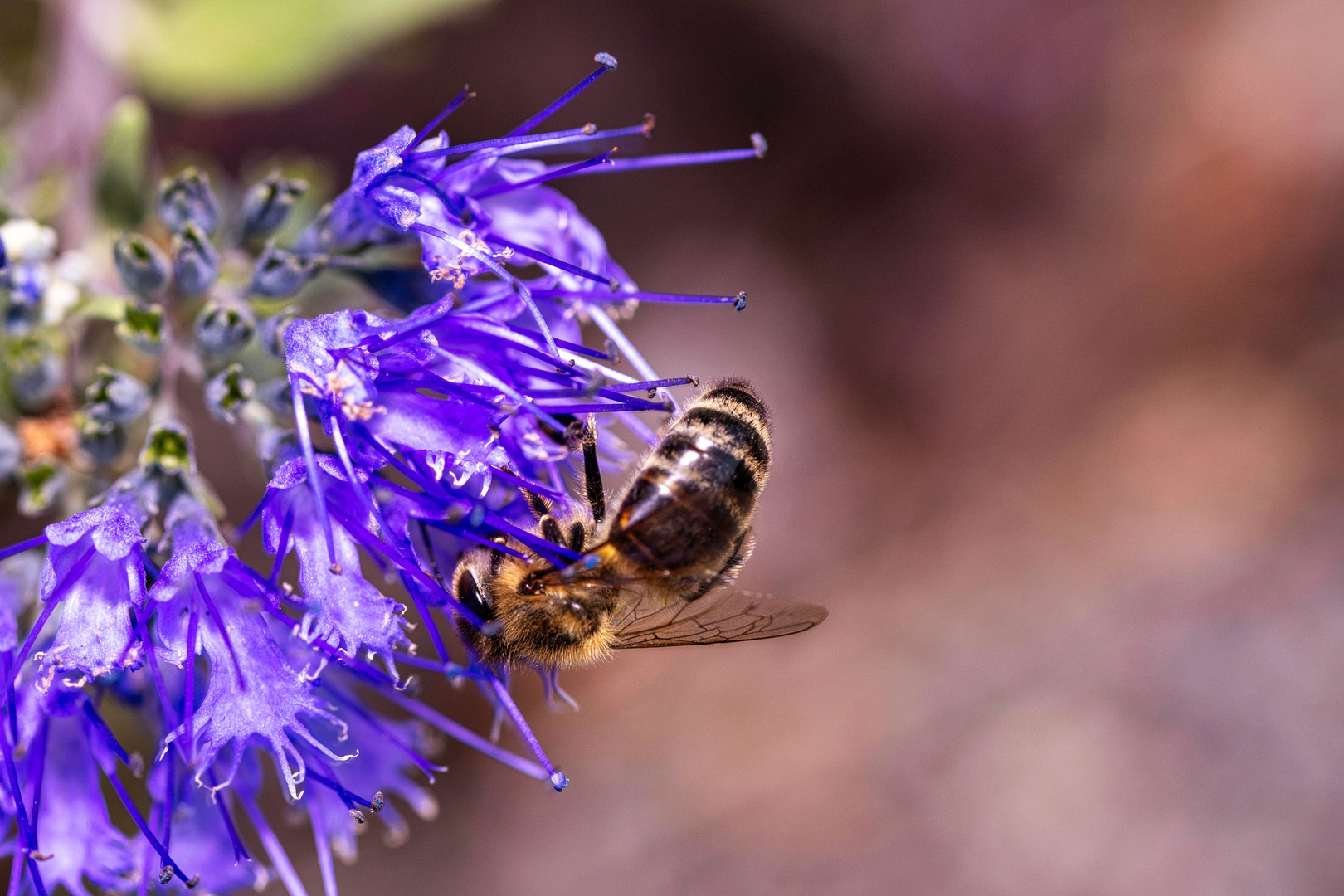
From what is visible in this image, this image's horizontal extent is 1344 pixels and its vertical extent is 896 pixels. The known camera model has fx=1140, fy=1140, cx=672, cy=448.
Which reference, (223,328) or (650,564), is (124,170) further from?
(650,564)

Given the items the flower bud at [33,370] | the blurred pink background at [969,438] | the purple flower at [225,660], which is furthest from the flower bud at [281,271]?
the blurred pink background at [969,438]

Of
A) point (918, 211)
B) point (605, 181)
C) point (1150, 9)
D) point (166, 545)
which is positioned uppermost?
point (1150, 9)

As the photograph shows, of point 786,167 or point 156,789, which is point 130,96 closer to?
point 156,789

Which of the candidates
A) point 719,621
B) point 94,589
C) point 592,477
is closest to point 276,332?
point 94,589

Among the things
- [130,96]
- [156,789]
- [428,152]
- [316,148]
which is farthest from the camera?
[316,148]

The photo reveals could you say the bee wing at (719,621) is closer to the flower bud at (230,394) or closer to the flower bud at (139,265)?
the flower bud at (230,394)

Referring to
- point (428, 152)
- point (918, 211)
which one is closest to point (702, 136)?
point (918, 211)
